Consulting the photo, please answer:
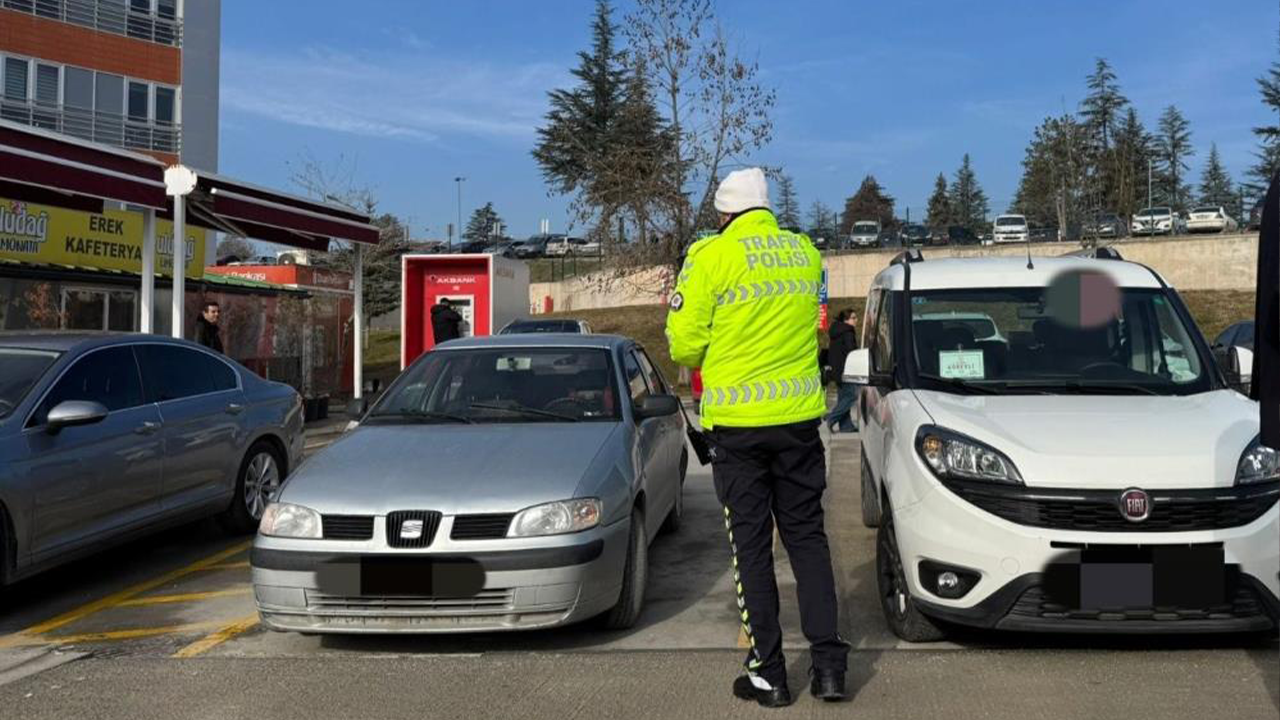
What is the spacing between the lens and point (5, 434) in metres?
5.38

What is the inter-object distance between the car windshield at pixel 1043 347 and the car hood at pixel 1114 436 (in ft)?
0.93

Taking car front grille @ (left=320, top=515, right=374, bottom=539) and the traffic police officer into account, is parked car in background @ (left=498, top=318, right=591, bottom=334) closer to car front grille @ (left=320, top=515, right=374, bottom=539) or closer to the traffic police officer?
car front grille @ (left=320, top=515, right=374, bottom=539)

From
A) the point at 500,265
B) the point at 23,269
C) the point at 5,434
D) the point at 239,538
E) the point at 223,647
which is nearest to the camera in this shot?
the point at 223,647

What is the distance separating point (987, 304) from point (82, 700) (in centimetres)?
469

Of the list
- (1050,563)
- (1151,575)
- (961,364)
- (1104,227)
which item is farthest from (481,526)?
(1104,227)

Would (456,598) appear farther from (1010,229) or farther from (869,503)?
(1010,229)

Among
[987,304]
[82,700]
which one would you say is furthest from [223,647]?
[987,304]

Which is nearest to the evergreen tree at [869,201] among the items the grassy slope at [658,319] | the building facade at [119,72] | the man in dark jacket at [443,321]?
the grassy slope at [658,319]

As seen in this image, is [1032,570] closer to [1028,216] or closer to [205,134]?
[205,134]

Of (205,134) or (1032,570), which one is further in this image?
(205,134)

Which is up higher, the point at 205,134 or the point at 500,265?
the point at 205,134

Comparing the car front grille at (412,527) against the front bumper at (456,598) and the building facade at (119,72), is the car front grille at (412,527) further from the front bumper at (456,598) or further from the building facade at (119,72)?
the building facade at (119,72)

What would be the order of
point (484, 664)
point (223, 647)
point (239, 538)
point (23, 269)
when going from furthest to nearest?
point (23, 269) → point (239, 538) → point (223, 647) → point (484, 664)

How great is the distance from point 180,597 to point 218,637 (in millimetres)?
1052
